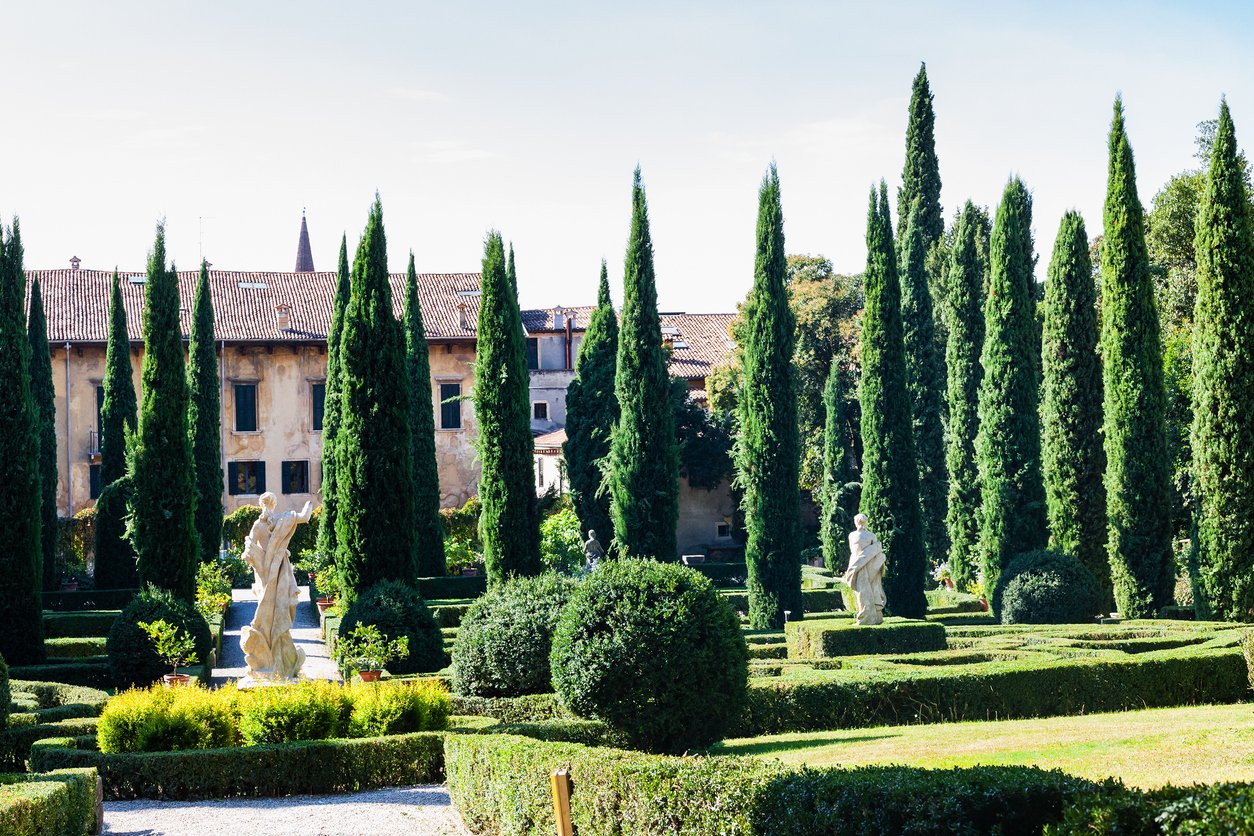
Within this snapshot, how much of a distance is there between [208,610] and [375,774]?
15.7 m

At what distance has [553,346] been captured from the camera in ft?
178

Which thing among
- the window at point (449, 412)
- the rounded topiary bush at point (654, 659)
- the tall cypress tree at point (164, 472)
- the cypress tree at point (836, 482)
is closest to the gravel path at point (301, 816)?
the rounded topiary bush at point (654, 659)

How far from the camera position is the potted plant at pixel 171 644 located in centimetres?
1866

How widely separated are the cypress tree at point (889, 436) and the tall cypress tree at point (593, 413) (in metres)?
11.9

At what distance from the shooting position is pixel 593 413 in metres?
41.5

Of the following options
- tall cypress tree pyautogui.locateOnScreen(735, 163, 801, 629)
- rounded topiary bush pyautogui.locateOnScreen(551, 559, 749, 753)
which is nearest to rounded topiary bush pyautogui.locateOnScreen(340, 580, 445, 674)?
rounded topiary bush pyautogui.locateOnScreen(551, 559, 749, 753)

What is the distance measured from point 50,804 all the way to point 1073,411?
22.6 meters

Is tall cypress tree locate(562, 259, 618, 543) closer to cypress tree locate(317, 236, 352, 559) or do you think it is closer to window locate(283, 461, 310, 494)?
cypress tree locate(317, 236, 352, 559)

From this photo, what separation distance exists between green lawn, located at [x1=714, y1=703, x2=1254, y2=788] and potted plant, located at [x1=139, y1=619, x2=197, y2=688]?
8.18m

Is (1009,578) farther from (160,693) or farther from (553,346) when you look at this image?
(553,346)

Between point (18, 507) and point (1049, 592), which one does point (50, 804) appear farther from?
point (1049, 592)

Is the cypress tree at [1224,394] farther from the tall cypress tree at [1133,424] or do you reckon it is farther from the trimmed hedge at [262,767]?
the trimmed hedge at [262,767]

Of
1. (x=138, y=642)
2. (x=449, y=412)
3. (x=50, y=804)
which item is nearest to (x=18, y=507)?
(x=138, y=642)

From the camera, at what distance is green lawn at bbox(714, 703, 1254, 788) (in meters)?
10.0
